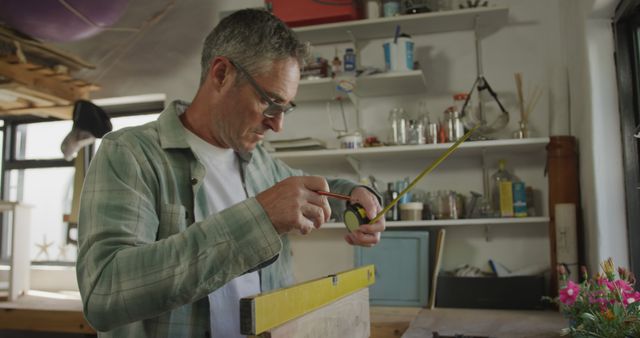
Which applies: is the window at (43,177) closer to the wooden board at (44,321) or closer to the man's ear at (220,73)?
the wooden board at (44,321)

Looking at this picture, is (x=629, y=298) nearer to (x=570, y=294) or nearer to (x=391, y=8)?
(x=570, y=294)

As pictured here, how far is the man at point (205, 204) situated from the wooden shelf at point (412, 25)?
1443mm

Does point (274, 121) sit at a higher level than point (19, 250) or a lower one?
higher

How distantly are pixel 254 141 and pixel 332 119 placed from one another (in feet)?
5.95

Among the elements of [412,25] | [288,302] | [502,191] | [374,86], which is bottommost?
[288,302]

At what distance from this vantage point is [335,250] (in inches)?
123

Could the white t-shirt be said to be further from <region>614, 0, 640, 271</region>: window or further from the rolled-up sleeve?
<region>614, 0, 640, 271</region>: window

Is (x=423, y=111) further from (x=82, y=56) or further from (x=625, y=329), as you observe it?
(x=82, y=56)

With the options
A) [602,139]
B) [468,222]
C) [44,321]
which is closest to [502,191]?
[468,222]

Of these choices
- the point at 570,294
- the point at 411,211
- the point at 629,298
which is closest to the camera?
the point at 629,298

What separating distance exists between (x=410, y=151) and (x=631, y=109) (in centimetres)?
100

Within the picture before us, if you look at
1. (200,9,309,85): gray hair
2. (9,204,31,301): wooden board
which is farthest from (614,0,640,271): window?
(9,204,31,301): wooden board

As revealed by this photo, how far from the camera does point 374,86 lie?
114 inches

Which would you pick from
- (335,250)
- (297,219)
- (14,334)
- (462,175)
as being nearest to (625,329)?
(297,219)
